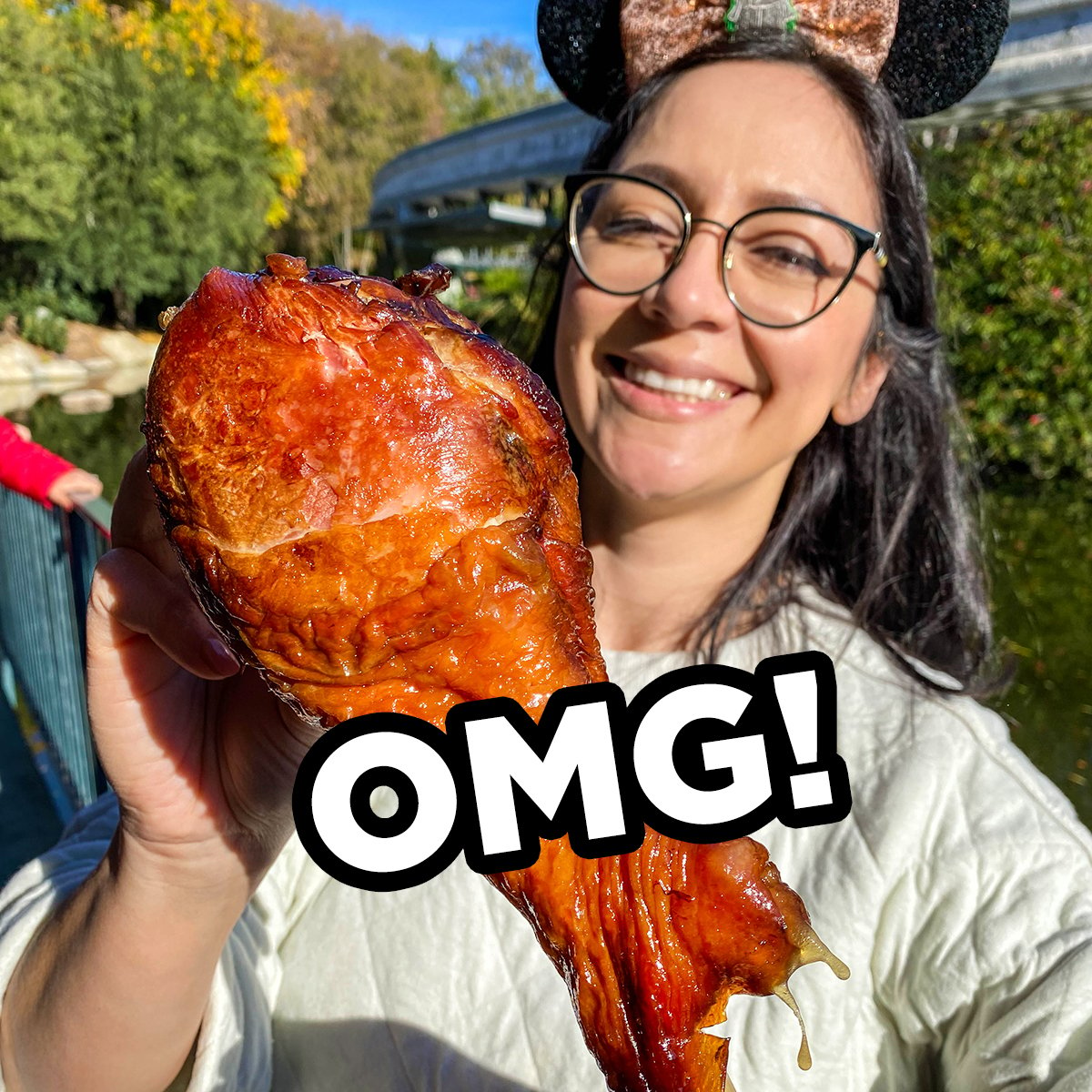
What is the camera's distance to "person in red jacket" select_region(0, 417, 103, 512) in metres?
3.12

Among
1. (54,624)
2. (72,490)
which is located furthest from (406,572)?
(54,624)

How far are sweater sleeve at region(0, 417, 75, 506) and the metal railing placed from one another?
0.36ft

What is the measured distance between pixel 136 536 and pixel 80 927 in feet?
2.21

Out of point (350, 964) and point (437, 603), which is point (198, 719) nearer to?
point (350, 964)

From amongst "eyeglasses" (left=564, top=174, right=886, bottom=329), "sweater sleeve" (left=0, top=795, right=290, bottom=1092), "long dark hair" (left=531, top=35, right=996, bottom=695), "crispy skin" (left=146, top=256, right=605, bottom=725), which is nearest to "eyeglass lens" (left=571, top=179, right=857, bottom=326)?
"eyeglasses" (left=564, top=174, right=886, bottom=329)

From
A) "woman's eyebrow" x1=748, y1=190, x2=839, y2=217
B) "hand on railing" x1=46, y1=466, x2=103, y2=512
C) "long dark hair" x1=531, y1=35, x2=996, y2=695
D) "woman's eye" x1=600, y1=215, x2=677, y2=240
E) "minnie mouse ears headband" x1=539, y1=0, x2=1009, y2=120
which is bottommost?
"hand on railing" x1=46, y1=466, x2=103, y2=512

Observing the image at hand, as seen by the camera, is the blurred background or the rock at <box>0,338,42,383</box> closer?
the blurred background

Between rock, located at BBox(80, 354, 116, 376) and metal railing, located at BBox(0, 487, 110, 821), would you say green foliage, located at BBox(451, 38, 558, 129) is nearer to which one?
rock, located at BBox(80, 354, 116, 376)

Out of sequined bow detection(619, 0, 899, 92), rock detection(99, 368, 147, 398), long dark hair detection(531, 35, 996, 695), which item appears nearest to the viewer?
sequined bow detection(619, 0, 899, 92)

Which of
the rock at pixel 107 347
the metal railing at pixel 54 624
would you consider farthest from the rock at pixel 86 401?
the metal railing at pixel 54 624

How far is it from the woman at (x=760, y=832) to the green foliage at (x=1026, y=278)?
7.23 m

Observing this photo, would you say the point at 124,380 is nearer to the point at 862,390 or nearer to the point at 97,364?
the point at 97,364

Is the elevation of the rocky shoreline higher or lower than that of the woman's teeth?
lower

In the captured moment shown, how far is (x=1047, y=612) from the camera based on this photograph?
23.6ft
